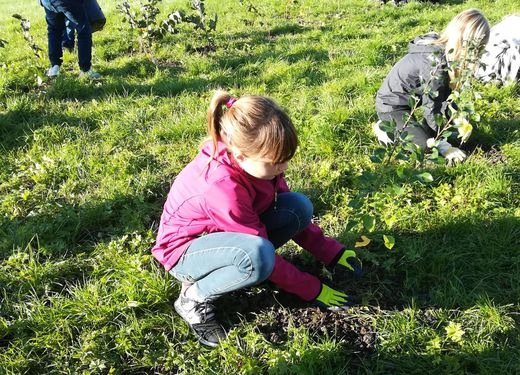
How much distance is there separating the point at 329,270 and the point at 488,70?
3135 millimetres

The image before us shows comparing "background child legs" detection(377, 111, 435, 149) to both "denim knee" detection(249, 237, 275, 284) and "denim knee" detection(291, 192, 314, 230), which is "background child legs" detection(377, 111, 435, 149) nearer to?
"denim knee" detection(291, 192, 314, 230)

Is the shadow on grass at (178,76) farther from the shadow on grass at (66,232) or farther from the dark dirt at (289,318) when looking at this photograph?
the dark dirt at (289,318)

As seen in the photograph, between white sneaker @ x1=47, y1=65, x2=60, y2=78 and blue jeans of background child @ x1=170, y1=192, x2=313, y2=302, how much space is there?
3727 millimetres

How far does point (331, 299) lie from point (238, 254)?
0.60m

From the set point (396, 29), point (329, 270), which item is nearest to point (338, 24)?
point (396, 29)

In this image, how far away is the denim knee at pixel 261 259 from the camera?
2.14 metres

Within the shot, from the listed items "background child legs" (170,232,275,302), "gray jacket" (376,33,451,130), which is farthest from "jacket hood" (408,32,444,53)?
"background child legs" (170,232,275,302)

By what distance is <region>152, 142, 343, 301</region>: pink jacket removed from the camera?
6.94ft

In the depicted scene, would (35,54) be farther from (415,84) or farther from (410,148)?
(410,148)

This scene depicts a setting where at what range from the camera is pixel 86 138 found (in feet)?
13.3

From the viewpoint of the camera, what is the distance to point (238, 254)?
2.18 metres

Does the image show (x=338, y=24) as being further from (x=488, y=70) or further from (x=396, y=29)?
(x=488, y=70)

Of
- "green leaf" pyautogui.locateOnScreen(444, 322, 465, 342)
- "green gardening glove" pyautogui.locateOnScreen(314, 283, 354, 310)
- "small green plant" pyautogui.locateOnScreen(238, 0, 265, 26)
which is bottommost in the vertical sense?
"green gardening glove" pyautogui.locateOnScreen(314, 283, 354, 310)

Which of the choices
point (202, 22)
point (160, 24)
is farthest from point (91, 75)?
point (202, 22)
